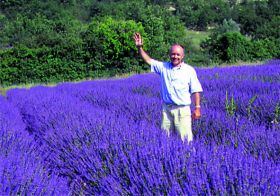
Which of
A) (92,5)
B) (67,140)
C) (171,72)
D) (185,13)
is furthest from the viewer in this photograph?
(185,13)

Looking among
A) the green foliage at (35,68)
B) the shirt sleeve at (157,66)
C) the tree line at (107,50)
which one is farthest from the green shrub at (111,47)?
the shirt sleeve at (157,66)

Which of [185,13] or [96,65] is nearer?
[96,65]

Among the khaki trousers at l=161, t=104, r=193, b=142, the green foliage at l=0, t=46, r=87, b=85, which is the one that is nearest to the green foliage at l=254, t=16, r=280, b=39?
the green foliage at l=0, t=46, r=87, b=85

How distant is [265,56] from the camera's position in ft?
69.3

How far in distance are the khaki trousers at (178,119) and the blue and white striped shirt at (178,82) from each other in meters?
0.08

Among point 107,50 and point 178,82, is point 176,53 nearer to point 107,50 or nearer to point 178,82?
point 178,82

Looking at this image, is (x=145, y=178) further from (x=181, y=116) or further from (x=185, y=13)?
(x=185, y=13)

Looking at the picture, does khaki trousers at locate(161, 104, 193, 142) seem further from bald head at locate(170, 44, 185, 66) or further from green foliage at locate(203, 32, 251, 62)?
green foliage at locate(203, 32, 251, 62)

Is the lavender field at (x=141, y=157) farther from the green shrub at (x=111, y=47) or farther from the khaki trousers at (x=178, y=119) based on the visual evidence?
the green shrub at (x=111, y=47)

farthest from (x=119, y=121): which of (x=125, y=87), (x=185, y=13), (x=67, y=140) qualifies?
(x=185, y=13)

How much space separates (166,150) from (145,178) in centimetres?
34

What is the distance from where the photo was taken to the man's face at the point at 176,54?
3682mm

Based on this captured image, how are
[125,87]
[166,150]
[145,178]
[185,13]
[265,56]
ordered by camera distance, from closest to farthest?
[145,178] → [166,150] → [125,87] → [265,56] → [185,13]

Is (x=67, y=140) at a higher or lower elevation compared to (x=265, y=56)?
higher
